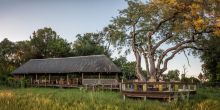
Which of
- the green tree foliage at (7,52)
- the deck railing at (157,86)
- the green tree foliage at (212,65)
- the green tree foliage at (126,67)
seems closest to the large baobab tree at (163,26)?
the deck railing at (157,86)

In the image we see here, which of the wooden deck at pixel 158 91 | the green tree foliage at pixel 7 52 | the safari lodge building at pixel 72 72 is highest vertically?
the green tree foliage at pixel 7 52

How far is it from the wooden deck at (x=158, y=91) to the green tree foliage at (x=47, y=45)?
51690mm

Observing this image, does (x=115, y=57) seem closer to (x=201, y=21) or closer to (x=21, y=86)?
(x=21, y=86)

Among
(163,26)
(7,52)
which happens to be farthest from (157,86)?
(7,52)

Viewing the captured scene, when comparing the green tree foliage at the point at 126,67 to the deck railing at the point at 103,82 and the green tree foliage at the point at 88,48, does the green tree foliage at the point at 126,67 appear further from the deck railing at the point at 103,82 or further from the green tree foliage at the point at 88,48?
the deck railing at the point at 103,82

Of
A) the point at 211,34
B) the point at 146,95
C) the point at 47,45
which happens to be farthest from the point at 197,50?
the point at 47,45

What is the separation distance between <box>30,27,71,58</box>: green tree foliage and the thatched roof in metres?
19.0

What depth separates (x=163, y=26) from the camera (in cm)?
3747

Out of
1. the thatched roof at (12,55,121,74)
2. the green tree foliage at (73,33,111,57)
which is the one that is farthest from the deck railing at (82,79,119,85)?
the green tree foliage at (73,33,111,57)

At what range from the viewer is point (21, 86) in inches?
2099

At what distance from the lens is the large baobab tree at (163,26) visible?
31922 mm

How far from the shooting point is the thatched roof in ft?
160

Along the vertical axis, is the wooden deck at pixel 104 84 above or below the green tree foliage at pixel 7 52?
below

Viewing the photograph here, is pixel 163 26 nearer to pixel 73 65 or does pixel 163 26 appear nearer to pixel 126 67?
pixel 73 65
